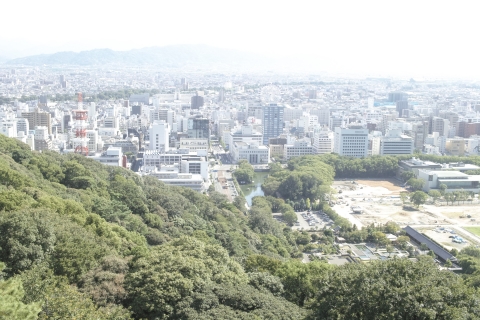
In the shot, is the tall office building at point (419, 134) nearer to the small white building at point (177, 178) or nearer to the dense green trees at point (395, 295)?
the small white building at point (177, 178)

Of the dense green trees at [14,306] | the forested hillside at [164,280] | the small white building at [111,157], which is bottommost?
the small white building at [111,157]

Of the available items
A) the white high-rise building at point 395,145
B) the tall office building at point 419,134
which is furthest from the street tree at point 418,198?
the tall office building at point 419,134

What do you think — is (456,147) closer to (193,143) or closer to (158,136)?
(193,143)

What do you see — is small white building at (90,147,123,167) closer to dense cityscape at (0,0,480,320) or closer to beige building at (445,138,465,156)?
dense cityscape at (0,0,480,320)

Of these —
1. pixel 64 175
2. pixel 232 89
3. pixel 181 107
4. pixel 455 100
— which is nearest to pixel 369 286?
pixel 64 175

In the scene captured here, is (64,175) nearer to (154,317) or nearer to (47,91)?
(154,317)

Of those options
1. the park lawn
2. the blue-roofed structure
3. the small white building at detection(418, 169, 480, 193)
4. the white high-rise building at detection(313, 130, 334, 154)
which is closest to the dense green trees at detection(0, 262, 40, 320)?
the blue-roofed structure
